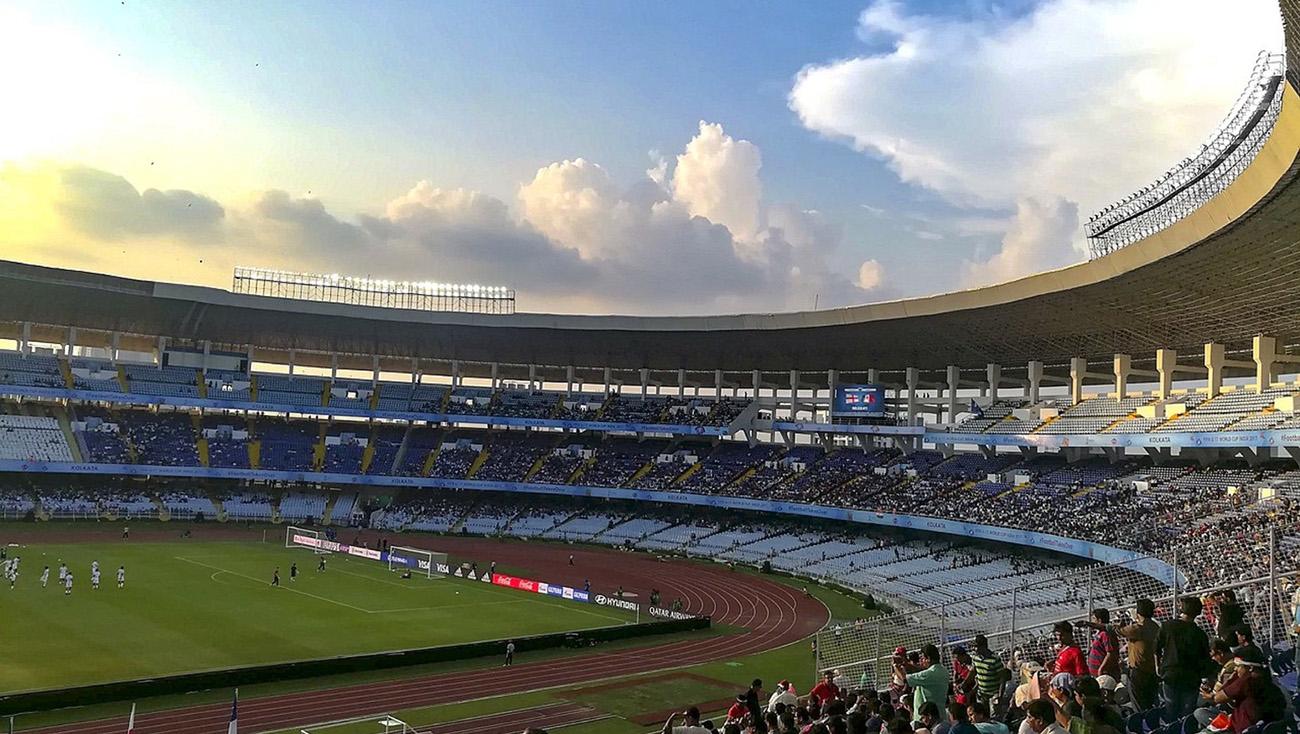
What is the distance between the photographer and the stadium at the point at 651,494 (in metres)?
25.6

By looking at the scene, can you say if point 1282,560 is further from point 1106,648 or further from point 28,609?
point 28,609

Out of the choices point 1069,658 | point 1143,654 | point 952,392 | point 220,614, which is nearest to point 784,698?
point 1069,658

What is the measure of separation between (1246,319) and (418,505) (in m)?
56.6

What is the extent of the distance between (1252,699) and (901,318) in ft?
146

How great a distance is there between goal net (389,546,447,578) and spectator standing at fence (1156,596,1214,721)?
44.9 meters

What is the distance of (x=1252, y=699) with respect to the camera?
7.47m

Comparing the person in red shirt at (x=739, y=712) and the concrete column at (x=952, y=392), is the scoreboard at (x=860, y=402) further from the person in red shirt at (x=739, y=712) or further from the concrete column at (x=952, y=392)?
the person in red shirt at (x=739, y=712)

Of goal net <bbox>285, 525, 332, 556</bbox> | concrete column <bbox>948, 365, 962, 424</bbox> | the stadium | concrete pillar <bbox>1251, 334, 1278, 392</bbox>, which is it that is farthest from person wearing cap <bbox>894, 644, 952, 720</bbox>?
concrete column <bbox>948, 365, 962, 424</bbox>

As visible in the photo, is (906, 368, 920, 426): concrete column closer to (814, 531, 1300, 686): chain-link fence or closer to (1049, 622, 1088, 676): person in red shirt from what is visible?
(814, 531, 1300, 686): chain-link fence

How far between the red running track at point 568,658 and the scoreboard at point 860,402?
583 inches

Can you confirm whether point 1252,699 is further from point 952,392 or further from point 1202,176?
point 952,392

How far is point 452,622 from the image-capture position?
3853 cm

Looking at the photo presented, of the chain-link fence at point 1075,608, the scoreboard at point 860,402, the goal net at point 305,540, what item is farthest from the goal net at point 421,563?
the scoreboard at point 860,402

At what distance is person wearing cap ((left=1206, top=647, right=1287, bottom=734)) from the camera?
7441 mm
